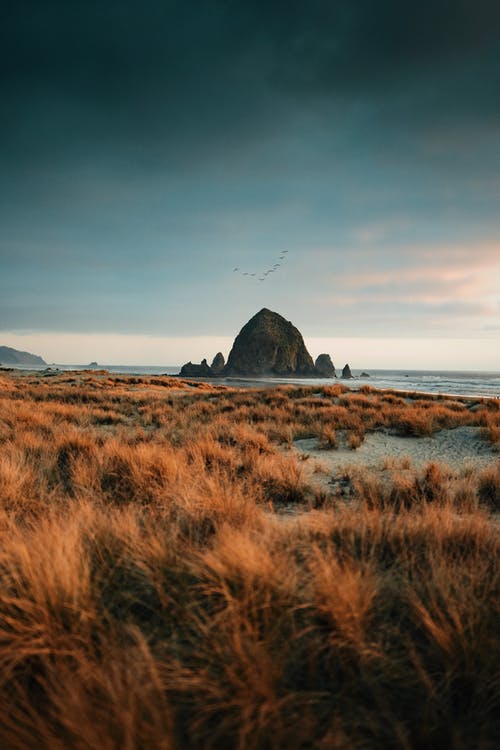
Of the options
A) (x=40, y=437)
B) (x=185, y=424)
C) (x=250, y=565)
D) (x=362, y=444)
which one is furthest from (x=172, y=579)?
(x=185, y=424)

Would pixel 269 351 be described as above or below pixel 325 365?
above

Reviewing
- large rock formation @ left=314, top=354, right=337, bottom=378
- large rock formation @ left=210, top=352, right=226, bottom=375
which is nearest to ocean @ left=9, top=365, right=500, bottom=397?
large rock formation @ left=210, top=352, right=226, bottom=375

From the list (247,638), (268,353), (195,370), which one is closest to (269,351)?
(268,353)

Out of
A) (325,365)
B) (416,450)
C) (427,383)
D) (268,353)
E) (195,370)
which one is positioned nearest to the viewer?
(416,450)

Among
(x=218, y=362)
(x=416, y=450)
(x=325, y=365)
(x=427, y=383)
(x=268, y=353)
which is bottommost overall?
(x=416, y=450)

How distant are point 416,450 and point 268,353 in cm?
13283

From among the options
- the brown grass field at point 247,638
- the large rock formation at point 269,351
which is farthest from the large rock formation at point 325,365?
the brown grass field at point 247,638

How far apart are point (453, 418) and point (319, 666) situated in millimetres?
11754

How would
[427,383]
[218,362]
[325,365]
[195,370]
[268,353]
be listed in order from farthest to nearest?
1. [325,365]
2. [218,362]
3. [268,353]
4. [195,370]
5. [427,383]

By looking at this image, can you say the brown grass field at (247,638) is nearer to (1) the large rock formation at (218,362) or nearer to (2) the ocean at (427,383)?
(2) the ocean at (427,383)

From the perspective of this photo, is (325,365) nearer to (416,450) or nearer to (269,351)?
(269,351)

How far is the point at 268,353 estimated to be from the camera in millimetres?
140750

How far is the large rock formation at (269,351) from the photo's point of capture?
140 meters

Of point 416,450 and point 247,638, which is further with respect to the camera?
point 416,450
